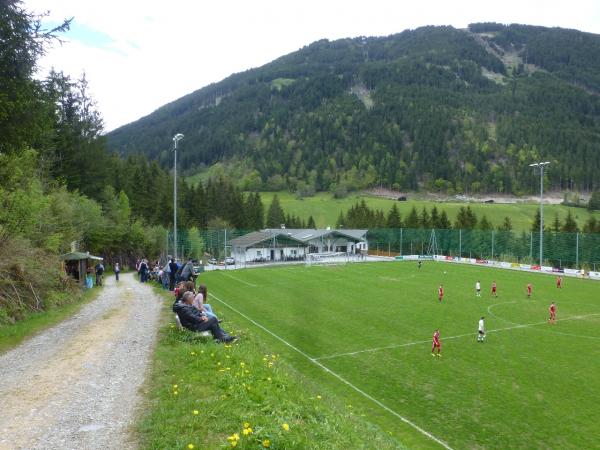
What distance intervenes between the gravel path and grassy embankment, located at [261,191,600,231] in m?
117

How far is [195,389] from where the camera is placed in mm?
8242

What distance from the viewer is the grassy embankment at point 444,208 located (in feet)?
410

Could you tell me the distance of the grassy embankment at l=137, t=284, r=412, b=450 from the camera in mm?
6094

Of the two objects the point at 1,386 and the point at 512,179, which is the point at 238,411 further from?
the point at 512,179

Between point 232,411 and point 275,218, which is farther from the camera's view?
point 275,218

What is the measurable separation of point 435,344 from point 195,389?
13783 millimetres

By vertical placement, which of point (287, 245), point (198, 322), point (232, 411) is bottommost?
point (287, 245)

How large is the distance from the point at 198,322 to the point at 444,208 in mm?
126200

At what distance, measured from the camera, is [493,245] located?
229 ft

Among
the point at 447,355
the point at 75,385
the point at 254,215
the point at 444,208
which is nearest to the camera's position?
the point at 75,385

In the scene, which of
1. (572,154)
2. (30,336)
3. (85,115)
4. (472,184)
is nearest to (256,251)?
(85,115)

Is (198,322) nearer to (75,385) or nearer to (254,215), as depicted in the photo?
(75,385)

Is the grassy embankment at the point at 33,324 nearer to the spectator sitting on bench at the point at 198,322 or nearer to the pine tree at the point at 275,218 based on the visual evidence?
the spectator sitting on bench at the point at 198,322

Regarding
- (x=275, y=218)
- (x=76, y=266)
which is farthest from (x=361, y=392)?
(x=275, y=218)
